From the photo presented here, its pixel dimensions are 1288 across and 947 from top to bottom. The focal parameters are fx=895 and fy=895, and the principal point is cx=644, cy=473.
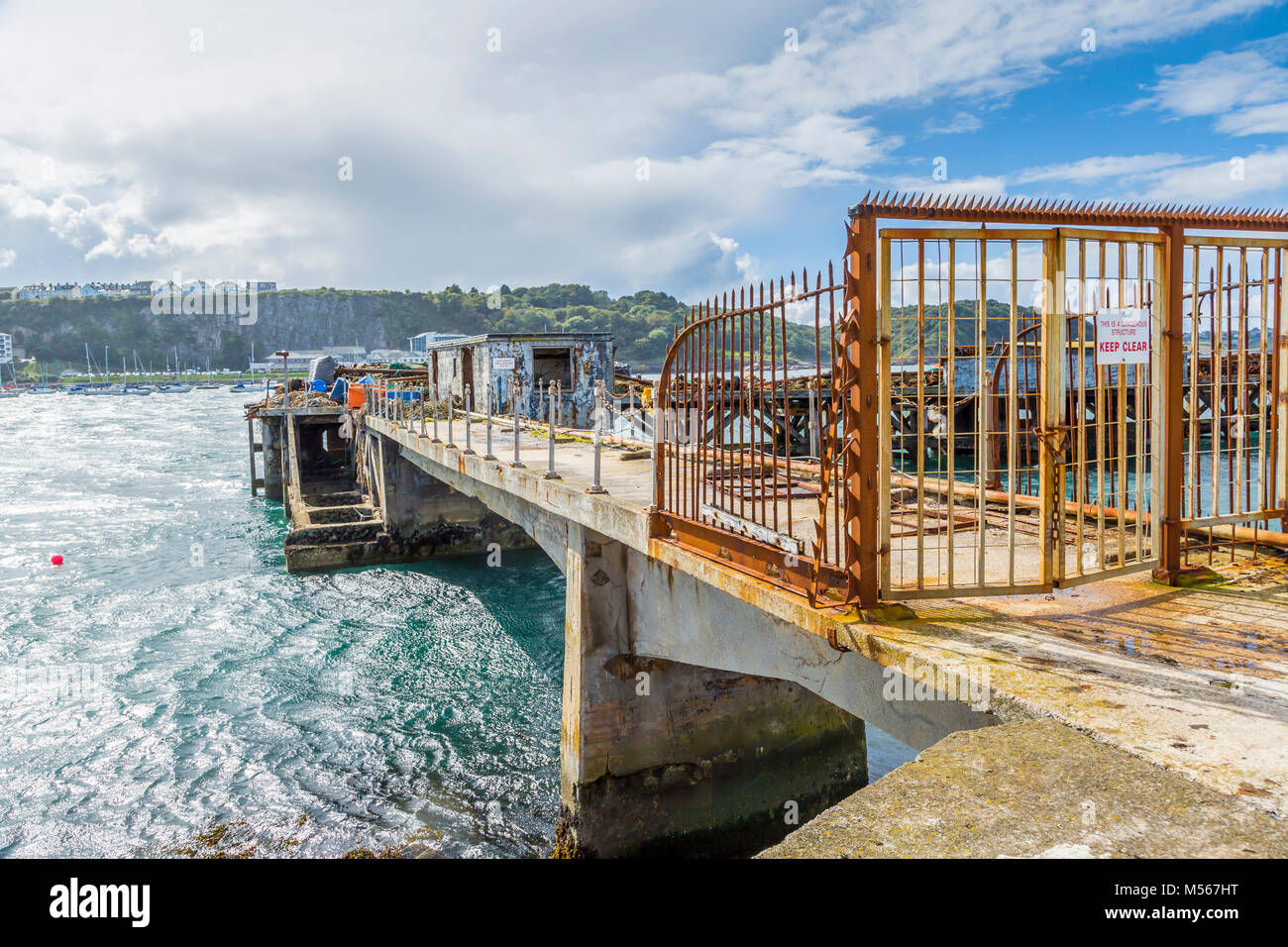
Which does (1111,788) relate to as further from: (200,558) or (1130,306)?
(200,558)

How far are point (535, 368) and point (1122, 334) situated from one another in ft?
77.0

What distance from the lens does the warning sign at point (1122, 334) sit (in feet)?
18.4

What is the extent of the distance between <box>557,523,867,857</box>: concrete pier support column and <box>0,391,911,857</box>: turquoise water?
131 cm

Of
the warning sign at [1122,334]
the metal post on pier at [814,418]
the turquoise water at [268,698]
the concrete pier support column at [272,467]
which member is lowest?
the turquoise water at [268,698]

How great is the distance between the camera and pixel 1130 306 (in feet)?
19.1

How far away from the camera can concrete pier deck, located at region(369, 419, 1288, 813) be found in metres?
3.65

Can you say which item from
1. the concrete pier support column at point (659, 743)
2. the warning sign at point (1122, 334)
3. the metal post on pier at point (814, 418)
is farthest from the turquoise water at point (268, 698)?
the warning sign at point (1122, 334)

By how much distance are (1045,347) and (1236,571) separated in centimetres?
261

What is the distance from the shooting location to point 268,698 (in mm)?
15594

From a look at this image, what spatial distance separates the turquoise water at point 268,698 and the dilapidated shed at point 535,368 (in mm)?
4704
